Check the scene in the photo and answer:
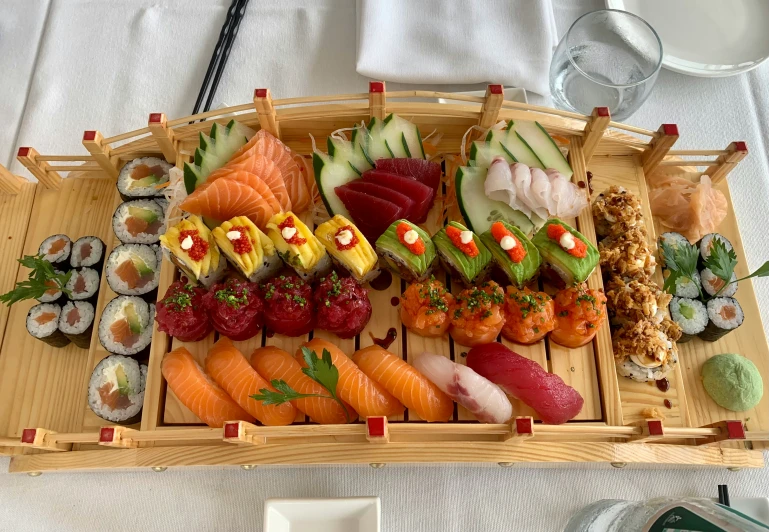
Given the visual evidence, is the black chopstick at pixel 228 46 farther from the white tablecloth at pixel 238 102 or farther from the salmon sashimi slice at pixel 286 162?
the salmon sashimi slice at pixel 286 162

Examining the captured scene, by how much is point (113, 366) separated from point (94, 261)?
37cm

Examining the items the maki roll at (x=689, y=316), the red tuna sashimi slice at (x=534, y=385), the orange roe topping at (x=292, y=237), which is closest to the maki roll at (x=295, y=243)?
the orange roe topping at (x=292, y=237)

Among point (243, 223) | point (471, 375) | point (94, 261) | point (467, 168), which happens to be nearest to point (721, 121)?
point (467, 168)

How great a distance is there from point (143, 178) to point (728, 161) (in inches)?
74.6

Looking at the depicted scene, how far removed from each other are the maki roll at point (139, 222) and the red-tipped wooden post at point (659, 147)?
1.58 metres

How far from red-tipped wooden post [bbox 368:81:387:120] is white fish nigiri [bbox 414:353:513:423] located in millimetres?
787

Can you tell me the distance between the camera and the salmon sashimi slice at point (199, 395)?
1.58 meters

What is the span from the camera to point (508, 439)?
1496 mm

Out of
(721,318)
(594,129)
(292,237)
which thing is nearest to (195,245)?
(292,237)

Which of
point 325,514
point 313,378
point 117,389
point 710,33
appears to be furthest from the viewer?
point 710,33

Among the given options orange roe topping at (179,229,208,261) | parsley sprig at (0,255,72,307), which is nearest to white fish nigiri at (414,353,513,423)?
orange roe topping at (179,229,208,261)

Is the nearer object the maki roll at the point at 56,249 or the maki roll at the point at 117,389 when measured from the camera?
the maki roll at the point at 117,389

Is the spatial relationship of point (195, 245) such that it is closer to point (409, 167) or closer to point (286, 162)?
point (286, 162)

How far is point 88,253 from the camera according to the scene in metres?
1.90
